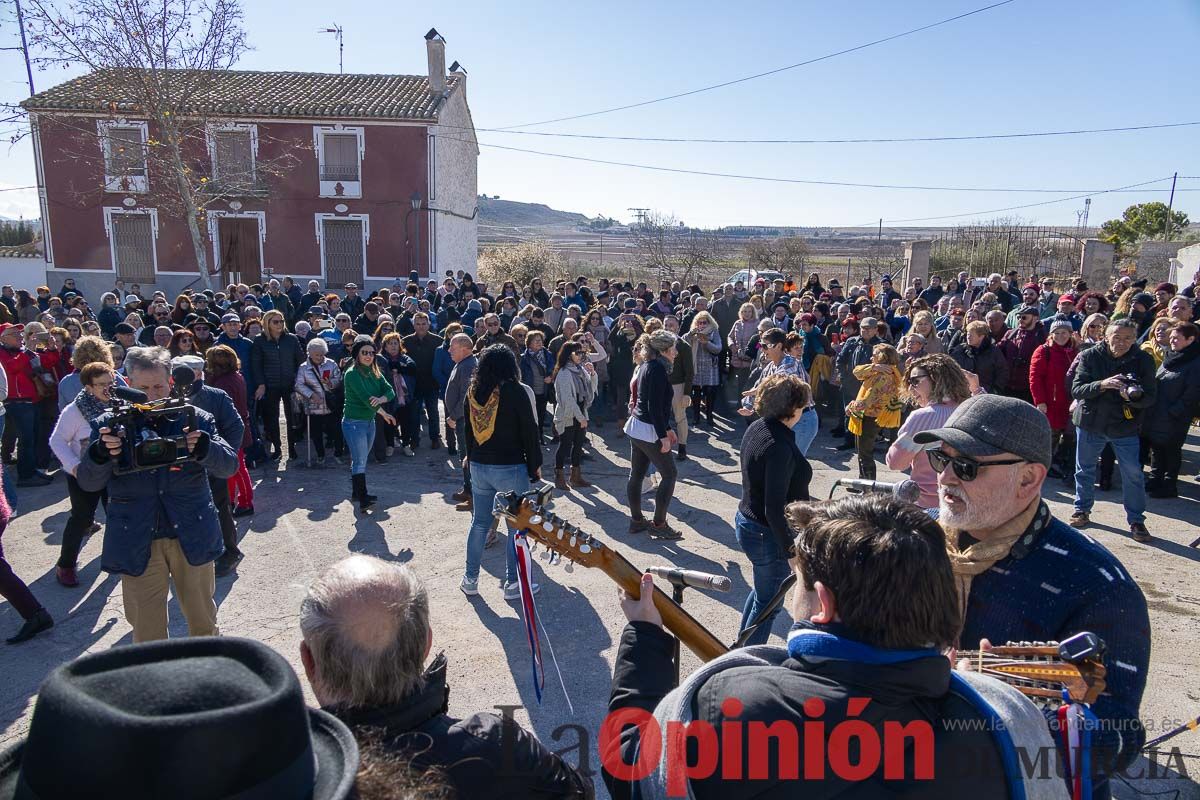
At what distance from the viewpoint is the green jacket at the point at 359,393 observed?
7.31m

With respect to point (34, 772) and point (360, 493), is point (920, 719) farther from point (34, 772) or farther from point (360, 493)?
point (360, 493)

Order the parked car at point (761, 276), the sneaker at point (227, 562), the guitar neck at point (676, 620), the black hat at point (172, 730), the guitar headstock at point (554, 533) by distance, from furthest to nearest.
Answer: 1. the parked car at point (761, 276)
2. the sneaker at point (227, 562)
3. the guitar headstock at point (554, 533)
4. the guitar neck at point (676, 620)
5. the black hat at point (172, 730)

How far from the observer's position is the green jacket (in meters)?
7.31

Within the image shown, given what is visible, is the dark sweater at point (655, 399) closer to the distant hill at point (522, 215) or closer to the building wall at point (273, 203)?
the building wall at point (273, 203)

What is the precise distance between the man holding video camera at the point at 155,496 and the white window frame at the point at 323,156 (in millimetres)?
21590

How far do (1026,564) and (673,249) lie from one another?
34130mm

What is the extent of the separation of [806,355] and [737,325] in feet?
3.74

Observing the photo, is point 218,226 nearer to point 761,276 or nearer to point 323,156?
point 323,156

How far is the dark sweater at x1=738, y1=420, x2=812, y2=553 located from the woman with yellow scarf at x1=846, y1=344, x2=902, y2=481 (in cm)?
348

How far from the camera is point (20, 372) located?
7.64m

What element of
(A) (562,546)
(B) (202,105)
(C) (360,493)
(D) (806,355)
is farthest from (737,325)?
(B) (202,105)

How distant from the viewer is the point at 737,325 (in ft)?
37.3

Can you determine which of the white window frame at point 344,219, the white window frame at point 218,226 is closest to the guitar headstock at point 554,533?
the white window frame at point 344,219

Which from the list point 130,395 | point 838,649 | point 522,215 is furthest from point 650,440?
point 522,215
